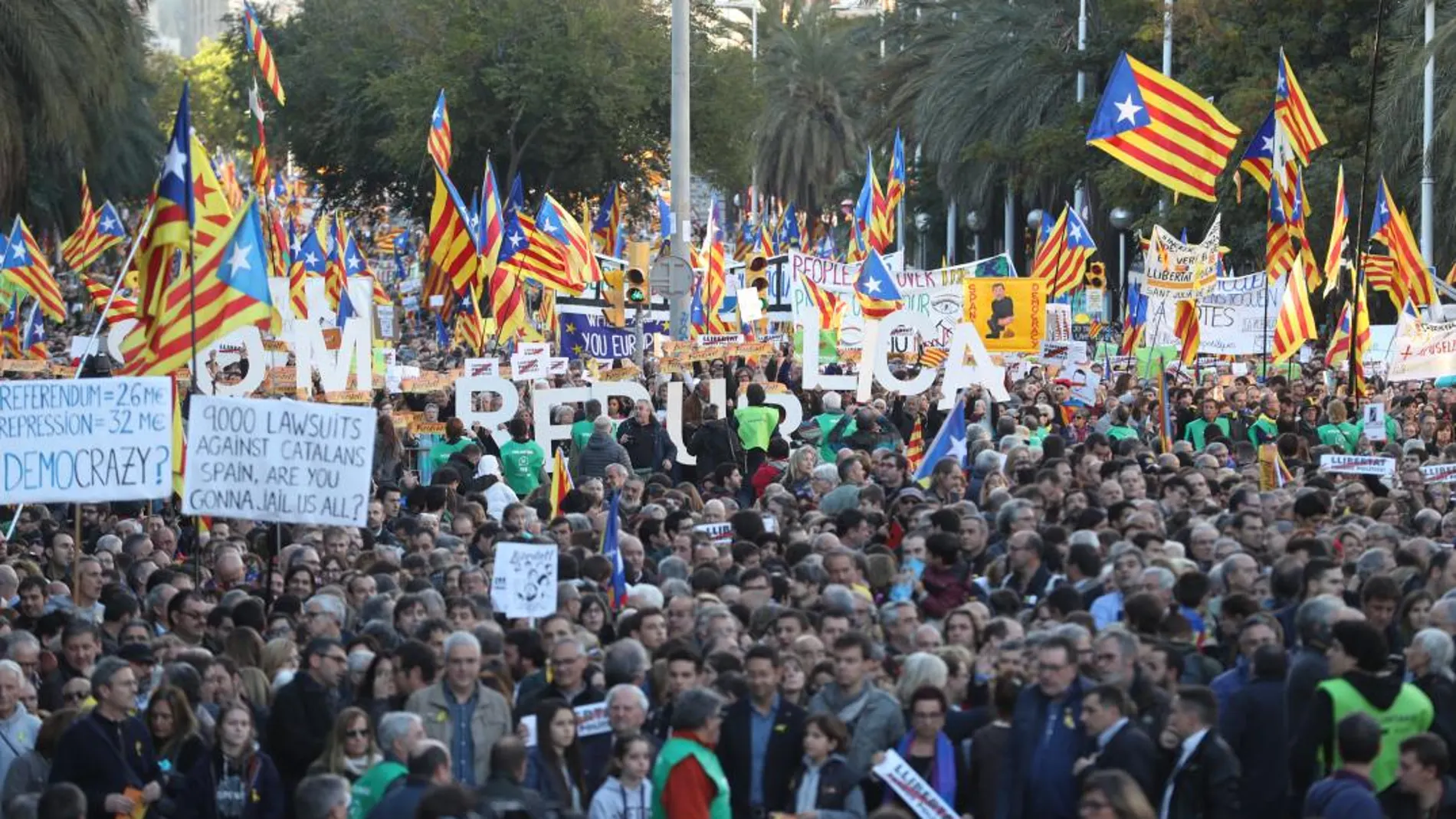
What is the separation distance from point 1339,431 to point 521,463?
6371 millimetres

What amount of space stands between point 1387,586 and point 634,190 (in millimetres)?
58059

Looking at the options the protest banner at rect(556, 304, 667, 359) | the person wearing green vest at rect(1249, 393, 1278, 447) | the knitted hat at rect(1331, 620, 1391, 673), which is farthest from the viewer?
the protest banner at rect(556, 304, 667, 359)

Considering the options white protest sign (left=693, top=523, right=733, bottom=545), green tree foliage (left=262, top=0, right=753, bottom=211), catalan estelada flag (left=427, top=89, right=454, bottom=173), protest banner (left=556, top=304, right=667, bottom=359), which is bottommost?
white protest sign (left=693, top=523, right=733, bottom=545)

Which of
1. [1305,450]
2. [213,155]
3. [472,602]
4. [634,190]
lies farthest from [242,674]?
[213,155]

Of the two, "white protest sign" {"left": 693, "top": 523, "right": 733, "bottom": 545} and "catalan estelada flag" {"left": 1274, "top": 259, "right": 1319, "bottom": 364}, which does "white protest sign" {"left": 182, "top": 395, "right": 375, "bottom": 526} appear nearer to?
"white protest sign" {"left": 693, "top": 523, "right": 733, "bottom": 545}

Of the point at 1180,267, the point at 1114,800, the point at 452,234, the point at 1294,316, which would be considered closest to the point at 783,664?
the point at 1114,800

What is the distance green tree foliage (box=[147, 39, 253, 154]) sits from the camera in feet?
277

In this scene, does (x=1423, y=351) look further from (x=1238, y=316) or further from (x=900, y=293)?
(x=900, y=293)

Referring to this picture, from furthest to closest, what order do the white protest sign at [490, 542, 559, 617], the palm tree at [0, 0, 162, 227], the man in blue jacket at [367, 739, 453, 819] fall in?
the palm tree at [0, 0, 162, 227] < the white protest sign at [490, 542, 559, 617] < the man in blue jacket at [367, 739, 453, 819]

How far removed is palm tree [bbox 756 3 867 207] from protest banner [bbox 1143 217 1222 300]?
49.9m

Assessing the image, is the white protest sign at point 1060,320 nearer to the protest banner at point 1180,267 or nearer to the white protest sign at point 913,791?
the protest banner at point 1180,267

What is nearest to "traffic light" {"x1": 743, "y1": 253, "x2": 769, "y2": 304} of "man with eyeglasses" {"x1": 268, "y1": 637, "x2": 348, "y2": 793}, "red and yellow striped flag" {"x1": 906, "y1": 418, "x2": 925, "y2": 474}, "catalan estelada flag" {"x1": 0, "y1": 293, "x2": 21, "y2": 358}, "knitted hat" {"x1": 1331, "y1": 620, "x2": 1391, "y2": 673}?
"catalan estelada flag" {"x1": 0, "y1": 293, "x2": 21, "y2": 358}

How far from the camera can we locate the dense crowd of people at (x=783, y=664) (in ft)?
28.0

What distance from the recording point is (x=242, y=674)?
10367mm
